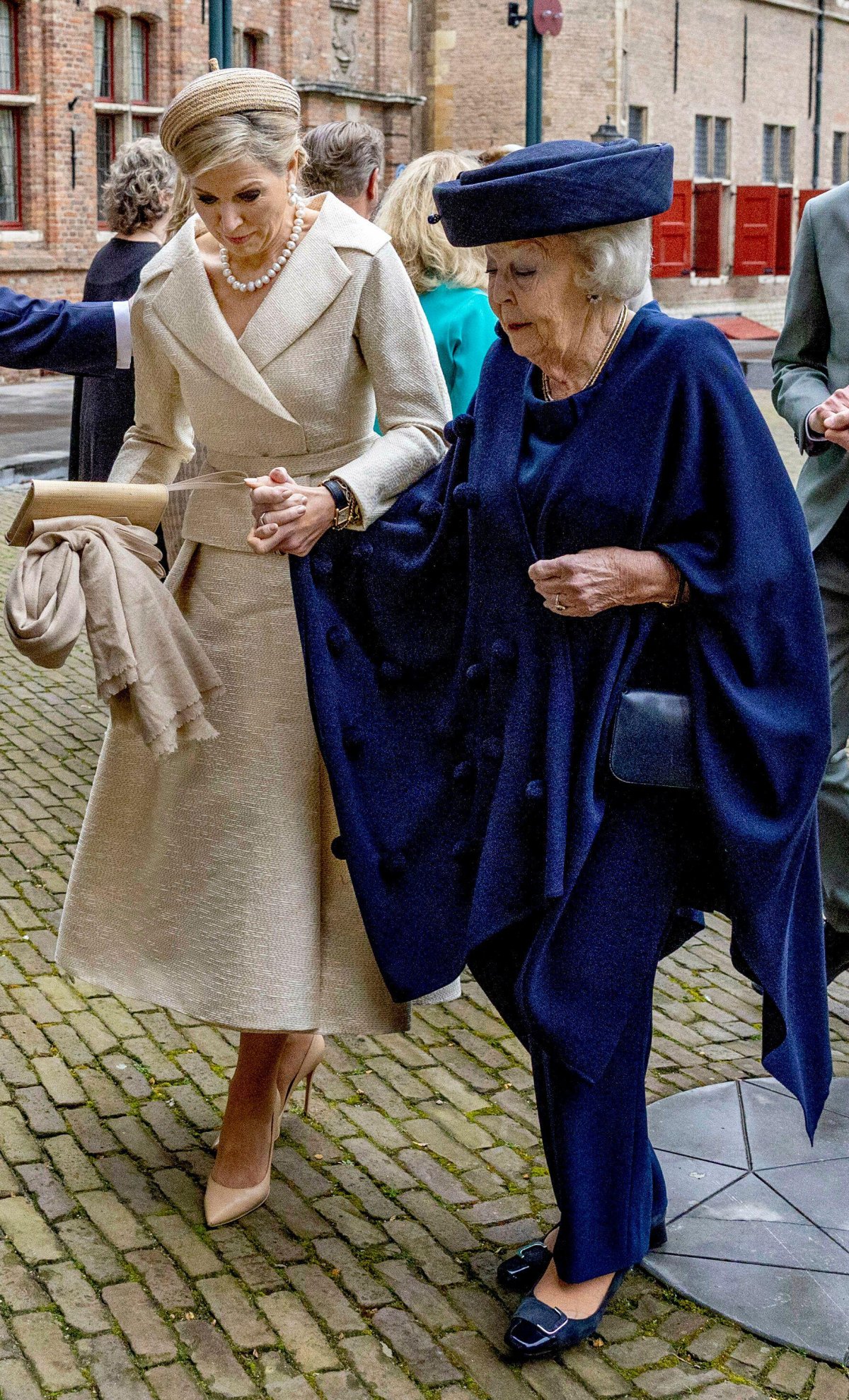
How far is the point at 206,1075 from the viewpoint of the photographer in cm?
384

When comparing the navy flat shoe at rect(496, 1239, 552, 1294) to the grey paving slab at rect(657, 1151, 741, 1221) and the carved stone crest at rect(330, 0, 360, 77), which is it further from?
the carved stone crest at rect(330, 0, 360, 77)

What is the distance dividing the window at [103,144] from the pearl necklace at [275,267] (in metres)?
19.9

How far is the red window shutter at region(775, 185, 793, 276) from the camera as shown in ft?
116

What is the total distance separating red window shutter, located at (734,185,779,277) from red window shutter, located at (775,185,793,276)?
15.4 inches

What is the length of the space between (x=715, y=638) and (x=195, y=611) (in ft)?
3.44

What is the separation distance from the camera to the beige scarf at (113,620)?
109 inches

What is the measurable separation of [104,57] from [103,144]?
1.05 metres

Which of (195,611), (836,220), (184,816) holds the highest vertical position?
(836,220)

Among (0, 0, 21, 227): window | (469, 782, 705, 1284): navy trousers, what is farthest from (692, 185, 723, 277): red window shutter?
(469, 782, 705, 1284): navy trousers

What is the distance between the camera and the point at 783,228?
36.0 metres

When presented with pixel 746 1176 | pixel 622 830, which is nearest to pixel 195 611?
pixel 622 830

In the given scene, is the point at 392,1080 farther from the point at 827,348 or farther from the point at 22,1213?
the point at 827,348


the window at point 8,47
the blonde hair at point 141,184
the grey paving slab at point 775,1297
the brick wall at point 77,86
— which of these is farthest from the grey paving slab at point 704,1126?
the window at point 8,47

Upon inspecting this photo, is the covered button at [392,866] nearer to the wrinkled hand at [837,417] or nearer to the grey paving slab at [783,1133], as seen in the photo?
the grey paving slab at [783,1133]
